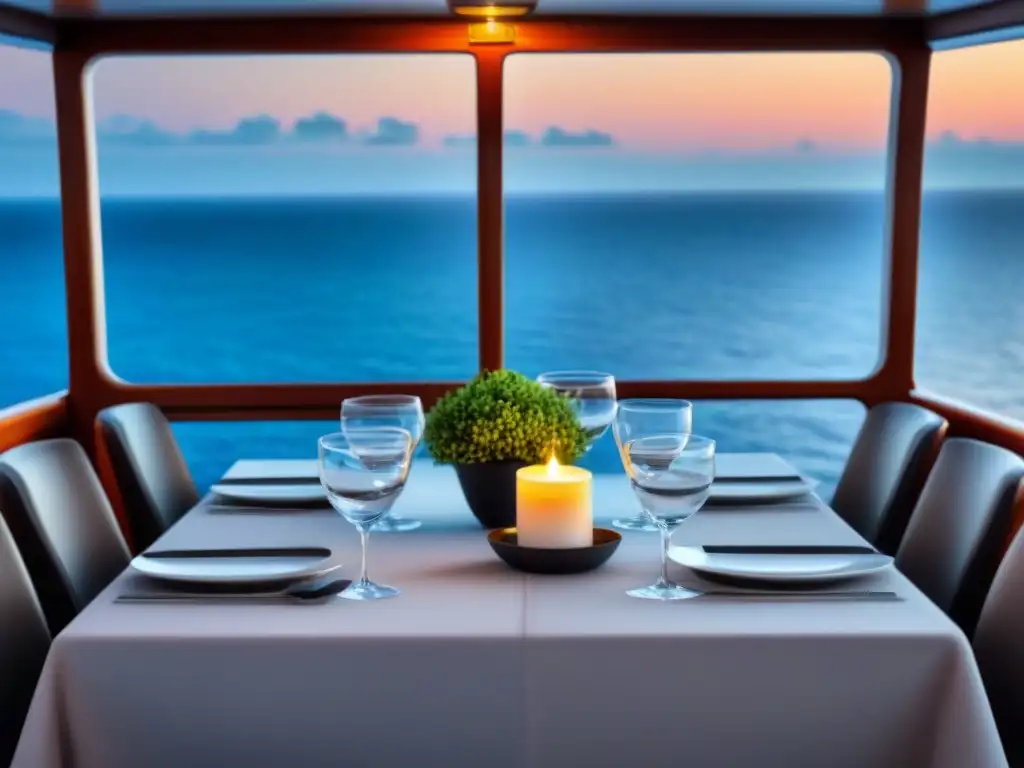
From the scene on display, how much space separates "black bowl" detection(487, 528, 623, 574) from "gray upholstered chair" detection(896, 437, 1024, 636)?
2.52 ft

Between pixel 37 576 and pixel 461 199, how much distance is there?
104 feet

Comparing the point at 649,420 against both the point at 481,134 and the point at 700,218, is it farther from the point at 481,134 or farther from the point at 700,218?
the point at 700,218

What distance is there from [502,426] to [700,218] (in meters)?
33.5

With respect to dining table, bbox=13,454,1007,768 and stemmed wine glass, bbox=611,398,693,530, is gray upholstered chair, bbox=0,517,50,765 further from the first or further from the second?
stemmed wine glass, bbox=611,398,693,530

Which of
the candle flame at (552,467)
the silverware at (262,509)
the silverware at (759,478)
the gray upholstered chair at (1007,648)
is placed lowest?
the gray upholstered chair at (1007,648)

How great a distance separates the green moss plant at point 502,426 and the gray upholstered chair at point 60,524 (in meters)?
0.73

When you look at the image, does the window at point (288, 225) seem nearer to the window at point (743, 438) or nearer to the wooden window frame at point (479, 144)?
the window at point (743, 438)

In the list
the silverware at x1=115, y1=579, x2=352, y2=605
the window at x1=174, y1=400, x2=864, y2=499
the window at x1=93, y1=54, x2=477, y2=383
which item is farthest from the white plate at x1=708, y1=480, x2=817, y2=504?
the window at x1=93, y1=54, x2=477, y2=383

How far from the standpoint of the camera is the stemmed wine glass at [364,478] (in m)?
1.74

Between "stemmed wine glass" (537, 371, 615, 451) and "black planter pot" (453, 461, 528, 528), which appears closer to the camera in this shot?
"black planter pot" (453, 461, 528, 528)

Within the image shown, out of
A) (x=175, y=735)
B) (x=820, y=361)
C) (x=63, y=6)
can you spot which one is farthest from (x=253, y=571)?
(x=820, y=361)

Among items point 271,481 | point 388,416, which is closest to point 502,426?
point 388,416

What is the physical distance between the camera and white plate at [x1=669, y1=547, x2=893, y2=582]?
1.76 metres

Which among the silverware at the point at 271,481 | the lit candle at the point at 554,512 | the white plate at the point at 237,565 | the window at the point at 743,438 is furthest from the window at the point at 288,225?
the lit candle at the point at 554,512
